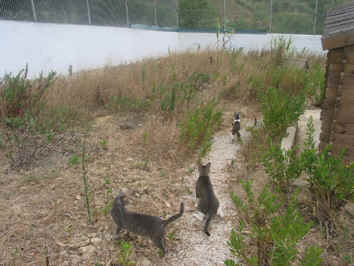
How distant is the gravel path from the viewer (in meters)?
2.32

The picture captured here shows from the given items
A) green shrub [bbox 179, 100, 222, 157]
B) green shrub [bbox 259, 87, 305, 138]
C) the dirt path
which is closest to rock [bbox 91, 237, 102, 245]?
the dirt path

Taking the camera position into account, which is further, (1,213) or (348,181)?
(1,213)

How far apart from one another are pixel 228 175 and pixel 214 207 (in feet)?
3.57

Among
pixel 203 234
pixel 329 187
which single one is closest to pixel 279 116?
pixel 329 187

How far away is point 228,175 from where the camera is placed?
3.67m

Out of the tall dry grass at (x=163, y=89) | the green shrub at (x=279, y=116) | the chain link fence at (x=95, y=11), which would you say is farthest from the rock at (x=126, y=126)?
the chain link fence at (x=95, y=11)

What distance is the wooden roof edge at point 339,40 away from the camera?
294cm

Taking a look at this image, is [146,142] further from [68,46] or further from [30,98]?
[68,46]

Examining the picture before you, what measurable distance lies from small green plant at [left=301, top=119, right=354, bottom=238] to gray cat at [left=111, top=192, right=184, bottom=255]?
1319mm

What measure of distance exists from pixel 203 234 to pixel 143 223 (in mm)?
646

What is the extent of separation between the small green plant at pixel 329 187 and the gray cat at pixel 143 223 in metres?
1.32

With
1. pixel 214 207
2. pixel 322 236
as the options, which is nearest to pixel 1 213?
pixel 214 207

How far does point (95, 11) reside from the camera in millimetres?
10133

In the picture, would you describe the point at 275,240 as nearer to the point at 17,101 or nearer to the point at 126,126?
the point at 126,126
